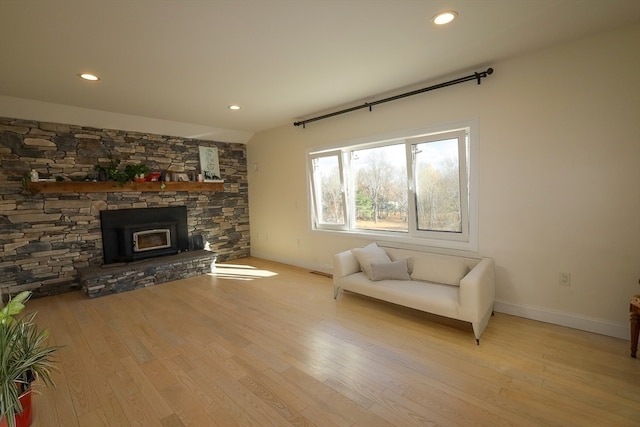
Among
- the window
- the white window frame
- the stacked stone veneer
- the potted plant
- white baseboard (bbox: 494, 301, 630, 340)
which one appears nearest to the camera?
the potted plant

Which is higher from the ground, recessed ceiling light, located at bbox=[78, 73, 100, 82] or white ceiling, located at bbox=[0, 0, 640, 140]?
recessed ceiling light, located at bbox=[78, 73, 100, 82]

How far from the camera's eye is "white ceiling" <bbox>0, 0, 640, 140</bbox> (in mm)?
1959

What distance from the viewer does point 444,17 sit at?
2092mm

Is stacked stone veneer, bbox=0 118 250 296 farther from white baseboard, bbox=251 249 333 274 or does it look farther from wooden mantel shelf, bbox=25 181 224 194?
white baseboard, bbox=251 249 333 274

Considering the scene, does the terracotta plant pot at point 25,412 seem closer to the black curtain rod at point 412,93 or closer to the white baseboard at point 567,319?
the white baseboard at point 567,319

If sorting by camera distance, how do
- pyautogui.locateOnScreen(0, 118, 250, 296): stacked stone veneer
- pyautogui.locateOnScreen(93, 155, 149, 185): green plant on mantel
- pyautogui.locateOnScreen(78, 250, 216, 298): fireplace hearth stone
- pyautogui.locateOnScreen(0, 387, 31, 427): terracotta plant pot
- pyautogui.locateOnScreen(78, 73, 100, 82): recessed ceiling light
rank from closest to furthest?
pyautogui.locateOnScreen(0, 387, 31, 427): terracotta plant pot, pyautogui.locateOnScreen(78, 73, 100, 82): recessed ceiling light, pyautogui.locateOnScreen(0, 118, 250, 296): stacked stone veneer, pyautogui.locateOnScreen(78, 250, 216, 298): fireplace hearth stone, pyautogui.locateOnScreen(93, 155, 149, 185): green plant on mantel

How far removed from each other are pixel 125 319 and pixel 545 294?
177 inches

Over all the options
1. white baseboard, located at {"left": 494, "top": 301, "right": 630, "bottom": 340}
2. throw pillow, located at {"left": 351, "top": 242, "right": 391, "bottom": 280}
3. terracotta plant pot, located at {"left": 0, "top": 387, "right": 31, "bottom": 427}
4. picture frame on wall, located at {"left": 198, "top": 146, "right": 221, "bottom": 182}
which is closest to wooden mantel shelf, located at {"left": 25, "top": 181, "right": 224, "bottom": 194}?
picture frame on wall, located at {"left": 198, "top": 146, "right": 221, "bottom": 182}

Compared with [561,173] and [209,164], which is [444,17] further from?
[209,164]

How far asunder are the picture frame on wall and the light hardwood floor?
2854mm

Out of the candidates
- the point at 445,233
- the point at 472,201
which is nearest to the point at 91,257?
the point at 445,233

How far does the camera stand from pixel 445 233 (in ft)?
11.5

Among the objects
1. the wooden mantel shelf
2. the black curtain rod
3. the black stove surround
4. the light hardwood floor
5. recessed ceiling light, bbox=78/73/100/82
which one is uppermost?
recessed ceiling light, bbox=78/73/100/82

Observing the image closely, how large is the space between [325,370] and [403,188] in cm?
255
